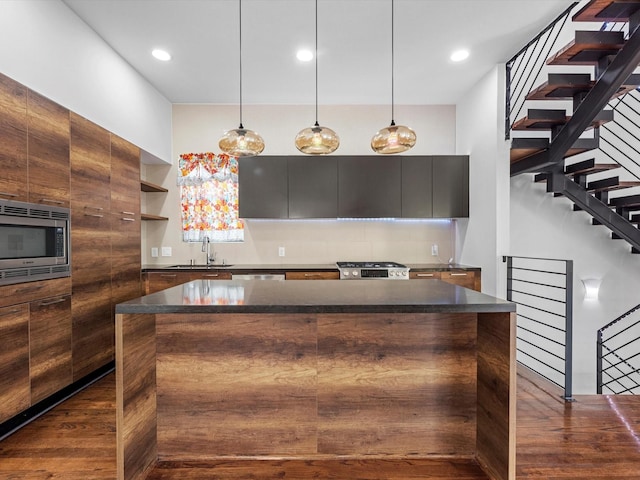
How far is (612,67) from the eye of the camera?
242cm

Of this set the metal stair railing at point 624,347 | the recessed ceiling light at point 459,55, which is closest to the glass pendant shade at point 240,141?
the recessed ceiling light at point 459,55

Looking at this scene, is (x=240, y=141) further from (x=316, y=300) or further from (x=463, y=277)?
(x=463, y=277)

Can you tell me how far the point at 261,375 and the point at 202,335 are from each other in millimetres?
405

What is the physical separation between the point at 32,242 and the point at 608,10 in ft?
14.0

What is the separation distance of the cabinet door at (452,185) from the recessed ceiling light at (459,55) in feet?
3.83

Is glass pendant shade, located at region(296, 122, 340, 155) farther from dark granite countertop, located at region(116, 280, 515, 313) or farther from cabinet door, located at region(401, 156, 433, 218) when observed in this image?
cabinet door, located at region(401, 156, 433, 218)

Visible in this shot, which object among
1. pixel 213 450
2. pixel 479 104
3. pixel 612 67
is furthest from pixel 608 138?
pixel 213 450

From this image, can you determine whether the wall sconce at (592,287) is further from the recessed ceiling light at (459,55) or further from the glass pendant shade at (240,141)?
the glass pendant shade at (240,141)

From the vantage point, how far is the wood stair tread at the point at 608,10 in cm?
213

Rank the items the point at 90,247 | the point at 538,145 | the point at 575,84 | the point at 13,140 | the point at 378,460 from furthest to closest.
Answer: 1. the point at 538,145
2. the point at 90,247
3. the point at 575,84
4. the point at 13,140
5. the point at 378,460

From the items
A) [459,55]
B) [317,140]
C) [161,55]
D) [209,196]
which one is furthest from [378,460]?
[161,55]

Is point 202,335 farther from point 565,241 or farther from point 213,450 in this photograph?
point 565,241

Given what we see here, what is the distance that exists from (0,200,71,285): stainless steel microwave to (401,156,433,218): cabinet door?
3.55 metres

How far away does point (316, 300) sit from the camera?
168cm
